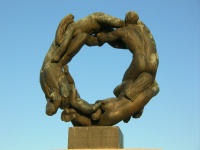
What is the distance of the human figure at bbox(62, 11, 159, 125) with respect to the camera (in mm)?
6254

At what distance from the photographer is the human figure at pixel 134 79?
6254 mm

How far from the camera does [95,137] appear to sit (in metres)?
6.09

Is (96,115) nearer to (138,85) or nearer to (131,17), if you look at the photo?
(138,85)

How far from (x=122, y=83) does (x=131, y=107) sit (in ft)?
1.94

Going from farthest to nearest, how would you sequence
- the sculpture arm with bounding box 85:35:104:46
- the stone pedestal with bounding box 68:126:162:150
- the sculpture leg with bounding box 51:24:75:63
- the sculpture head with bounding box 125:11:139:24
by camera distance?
the sculpture arm with bounding box 85:35:104:46
the sculpture head with bounding box 125:11:139:24
the sculpture leg with bounding box 51:24:75:63
the stone pedestal with bounding box 68:126:162:150

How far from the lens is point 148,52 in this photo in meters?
6.53

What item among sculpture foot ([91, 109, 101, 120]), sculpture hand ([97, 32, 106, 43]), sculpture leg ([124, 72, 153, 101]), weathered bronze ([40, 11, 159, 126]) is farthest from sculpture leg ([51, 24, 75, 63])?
sculpture leg ([124, 72, 153, 101])

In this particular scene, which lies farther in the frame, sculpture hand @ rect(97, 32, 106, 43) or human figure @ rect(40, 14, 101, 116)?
sculpture hand @ rect(97, 32, 106, 43)

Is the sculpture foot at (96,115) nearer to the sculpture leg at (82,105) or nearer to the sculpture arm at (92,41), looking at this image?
the sculpture leg at (82,105)

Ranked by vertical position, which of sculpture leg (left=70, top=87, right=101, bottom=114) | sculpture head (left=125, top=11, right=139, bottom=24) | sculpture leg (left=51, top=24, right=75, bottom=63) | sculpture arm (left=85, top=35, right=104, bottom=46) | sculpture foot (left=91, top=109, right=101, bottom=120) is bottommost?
sculpture foot (left=91, top=109, right=101, bottom=120)

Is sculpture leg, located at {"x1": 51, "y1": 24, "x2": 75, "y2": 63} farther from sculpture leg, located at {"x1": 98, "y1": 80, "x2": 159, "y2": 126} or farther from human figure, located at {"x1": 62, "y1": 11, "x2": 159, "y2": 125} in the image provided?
sculpture leg, located at {"x1": 98, "y1": 80, "x2": 159, "y2": 126}

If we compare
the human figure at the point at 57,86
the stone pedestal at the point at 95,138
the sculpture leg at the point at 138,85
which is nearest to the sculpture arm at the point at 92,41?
the human figure at the point at 57,86

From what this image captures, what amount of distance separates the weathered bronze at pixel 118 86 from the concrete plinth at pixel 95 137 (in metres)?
0.17

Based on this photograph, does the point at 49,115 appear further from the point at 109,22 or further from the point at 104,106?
the point at 109,22
